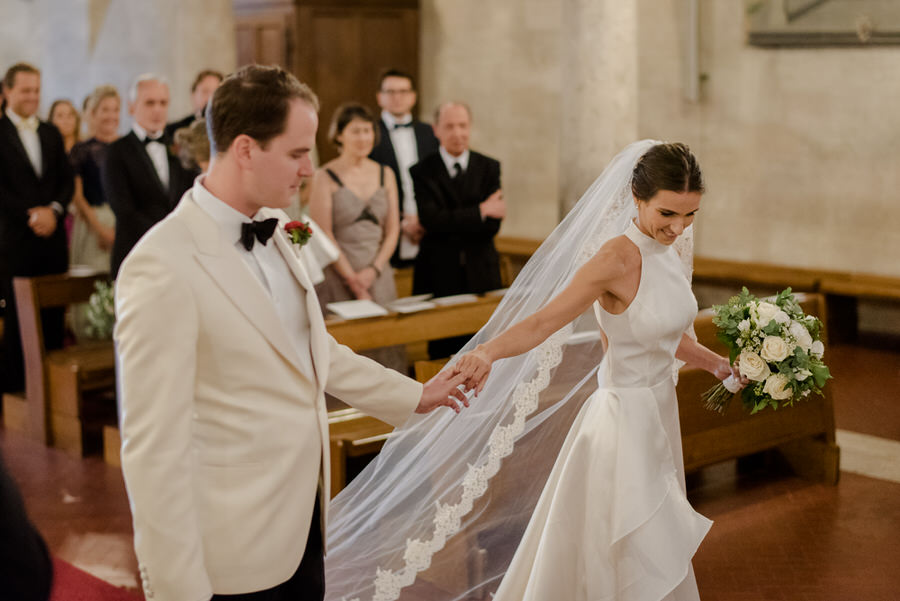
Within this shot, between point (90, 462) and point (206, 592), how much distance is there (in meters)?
4.25

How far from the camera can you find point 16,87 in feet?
24.7

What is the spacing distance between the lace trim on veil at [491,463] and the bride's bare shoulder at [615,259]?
0.31m

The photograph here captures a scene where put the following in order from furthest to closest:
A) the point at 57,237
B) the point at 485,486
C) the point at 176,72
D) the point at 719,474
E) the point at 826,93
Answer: the point at 176,72
the point at 826,93
the point at 57,237
the point at 719,474
the point at 485,486

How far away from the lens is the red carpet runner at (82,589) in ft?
14.4

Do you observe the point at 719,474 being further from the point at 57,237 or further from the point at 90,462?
the point at 57,237

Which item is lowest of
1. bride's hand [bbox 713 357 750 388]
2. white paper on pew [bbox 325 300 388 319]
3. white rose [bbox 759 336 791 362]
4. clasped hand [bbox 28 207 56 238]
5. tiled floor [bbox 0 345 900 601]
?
tiled floor [bbox 0 345 900 601]

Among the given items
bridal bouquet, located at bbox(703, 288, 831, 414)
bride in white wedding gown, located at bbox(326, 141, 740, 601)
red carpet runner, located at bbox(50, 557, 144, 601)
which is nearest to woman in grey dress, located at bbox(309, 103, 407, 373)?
red carpet runner, located at bbox(50, 557, 144, 601)

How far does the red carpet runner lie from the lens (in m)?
4.38

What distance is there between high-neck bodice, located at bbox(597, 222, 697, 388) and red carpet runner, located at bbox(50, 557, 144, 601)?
222 centimetres

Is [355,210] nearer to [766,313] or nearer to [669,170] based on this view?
[766,313]

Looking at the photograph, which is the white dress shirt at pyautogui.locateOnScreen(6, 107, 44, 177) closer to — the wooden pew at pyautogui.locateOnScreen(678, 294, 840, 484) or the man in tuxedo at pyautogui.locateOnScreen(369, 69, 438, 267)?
the man in tuxedo at pyautogui.locateOnScreen(369, 69, 438, 267)

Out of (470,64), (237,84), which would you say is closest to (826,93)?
(470,64)

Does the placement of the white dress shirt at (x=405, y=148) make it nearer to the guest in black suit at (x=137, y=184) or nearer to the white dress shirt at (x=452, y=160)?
the white dress shirt at (x=452, y=160)

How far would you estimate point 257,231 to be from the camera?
240 centimetres
